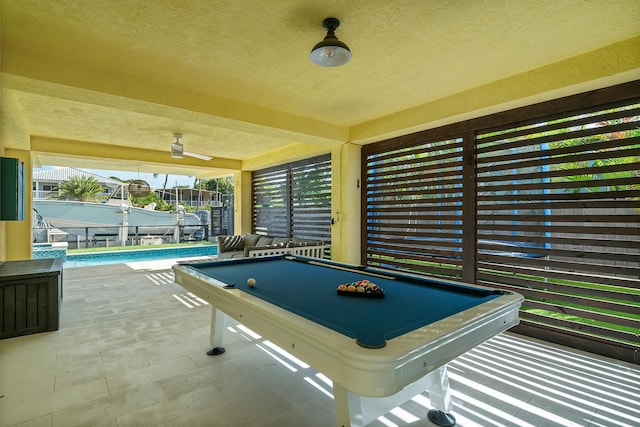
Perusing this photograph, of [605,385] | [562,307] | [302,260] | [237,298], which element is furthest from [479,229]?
[237,298]

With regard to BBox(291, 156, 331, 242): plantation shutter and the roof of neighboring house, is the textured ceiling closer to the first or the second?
BBox(291, 156, 331, 242): plantation shutter

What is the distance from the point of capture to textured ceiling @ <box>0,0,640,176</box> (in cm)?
204

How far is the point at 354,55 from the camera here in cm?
261

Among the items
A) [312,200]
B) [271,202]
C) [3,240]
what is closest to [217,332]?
[312,200]

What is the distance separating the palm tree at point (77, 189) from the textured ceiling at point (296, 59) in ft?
51.3

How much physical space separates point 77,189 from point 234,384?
19638 millimetres

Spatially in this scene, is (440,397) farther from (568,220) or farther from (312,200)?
(312,200)

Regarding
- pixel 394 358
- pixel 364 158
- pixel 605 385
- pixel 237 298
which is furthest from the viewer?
pixel 364 158

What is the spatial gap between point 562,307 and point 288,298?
288 cm

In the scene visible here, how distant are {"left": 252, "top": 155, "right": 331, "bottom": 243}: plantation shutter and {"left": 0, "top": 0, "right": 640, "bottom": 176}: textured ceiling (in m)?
1.87

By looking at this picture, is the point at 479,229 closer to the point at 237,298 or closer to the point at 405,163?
the point at 405,163

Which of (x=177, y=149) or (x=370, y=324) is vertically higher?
(x=177, y=149)

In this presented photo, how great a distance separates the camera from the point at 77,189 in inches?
664

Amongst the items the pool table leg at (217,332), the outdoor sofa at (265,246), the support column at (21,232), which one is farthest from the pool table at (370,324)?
the support column at (21,232)
